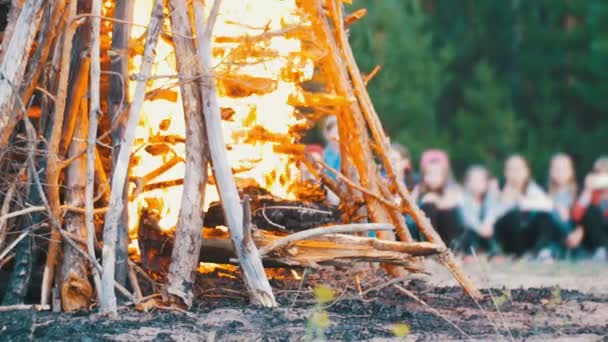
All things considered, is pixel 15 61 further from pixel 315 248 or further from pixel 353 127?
pixel 353 127

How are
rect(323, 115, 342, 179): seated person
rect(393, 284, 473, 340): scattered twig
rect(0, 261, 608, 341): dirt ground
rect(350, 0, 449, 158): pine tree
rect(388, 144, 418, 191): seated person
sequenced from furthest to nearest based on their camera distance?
rect(350, 0, 449, 158): pine tree, rect(323, 115, 342, 179): seated person, rect(388, 144, 418, 191): seated person, rect(393, 284, 473, 340): scattered twig, rect(0, 261, 608, 341): dirt ground

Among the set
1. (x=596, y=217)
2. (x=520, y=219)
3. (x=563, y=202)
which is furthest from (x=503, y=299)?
(x=563, y=202)

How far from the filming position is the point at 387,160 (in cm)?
928

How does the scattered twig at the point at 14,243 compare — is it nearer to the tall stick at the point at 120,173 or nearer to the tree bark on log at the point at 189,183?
the tall stick at the point at 120,173

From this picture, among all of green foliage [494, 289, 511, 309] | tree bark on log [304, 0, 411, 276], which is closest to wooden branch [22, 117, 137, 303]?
tree bark on log [304, 0, 411, 276]

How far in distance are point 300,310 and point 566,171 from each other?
9086 millimetres

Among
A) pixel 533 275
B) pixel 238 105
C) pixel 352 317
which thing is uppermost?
pixel 238 105

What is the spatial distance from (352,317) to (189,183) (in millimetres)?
1232

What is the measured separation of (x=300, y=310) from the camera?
832cm

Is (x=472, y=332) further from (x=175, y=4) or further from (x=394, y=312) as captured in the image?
(x=175, y=4)

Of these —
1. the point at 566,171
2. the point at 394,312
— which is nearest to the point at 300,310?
the point at 394,312

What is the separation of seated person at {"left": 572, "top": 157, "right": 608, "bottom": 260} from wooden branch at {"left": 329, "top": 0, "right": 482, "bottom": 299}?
24.2ft

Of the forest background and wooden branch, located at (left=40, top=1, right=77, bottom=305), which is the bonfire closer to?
wooden branch, located at (left=40, top=1, right=77, bottom=305)

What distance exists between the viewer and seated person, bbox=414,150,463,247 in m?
15.3
